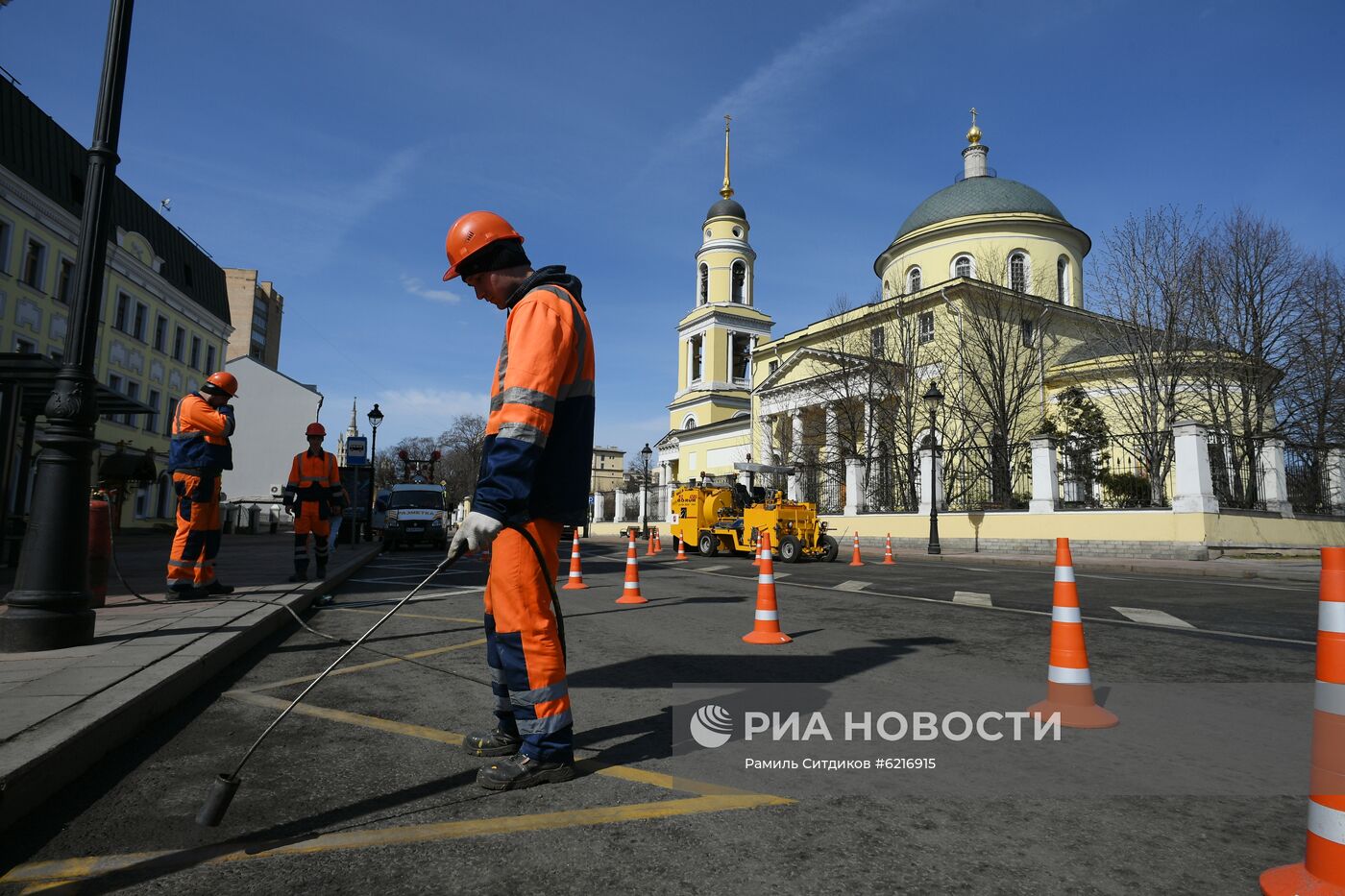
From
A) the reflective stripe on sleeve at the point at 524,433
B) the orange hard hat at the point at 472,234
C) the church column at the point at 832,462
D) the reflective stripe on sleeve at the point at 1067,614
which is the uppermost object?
the church column at the point at 832,462

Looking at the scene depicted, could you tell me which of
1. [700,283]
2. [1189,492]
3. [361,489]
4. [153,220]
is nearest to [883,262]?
[700,283]

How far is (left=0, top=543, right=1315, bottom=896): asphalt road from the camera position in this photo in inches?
86.9

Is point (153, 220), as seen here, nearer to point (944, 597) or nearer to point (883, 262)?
point (883, 262)

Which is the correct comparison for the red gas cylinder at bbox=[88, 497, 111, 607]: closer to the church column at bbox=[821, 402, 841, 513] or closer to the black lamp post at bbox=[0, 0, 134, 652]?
the black lamp post at bbox=[0, 0, 134, 652]

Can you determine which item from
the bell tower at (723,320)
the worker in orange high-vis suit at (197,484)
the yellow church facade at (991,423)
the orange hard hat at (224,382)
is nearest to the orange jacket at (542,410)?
the worker in orange high-vis suit at (197,484)

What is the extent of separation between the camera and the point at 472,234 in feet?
11.5

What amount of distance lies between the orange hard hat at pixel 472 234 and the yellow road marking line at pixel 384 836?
2.31 metres

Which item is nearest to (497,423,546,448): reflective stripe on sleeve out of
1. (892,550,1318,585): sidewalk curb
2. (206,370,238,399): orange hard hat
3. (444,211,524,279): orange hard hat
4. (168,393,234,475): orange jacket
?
(444,211,524,279): orange hard hat

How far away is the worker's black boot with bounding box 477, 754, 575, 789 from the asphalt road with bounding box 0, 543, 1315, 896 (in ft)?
0.18

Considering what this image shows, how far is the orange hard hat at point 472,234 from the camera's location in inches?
138

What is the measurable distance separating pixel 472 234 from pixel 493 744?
2232mm

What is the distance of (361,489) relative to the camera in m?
28.5

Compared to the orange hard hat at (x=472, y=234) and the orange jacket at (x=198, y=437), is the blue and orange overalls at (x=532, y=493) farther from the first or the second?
the orange jacket at (x=198, y=437)

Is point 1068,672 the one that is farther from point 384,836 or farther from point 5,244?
point 5,244
